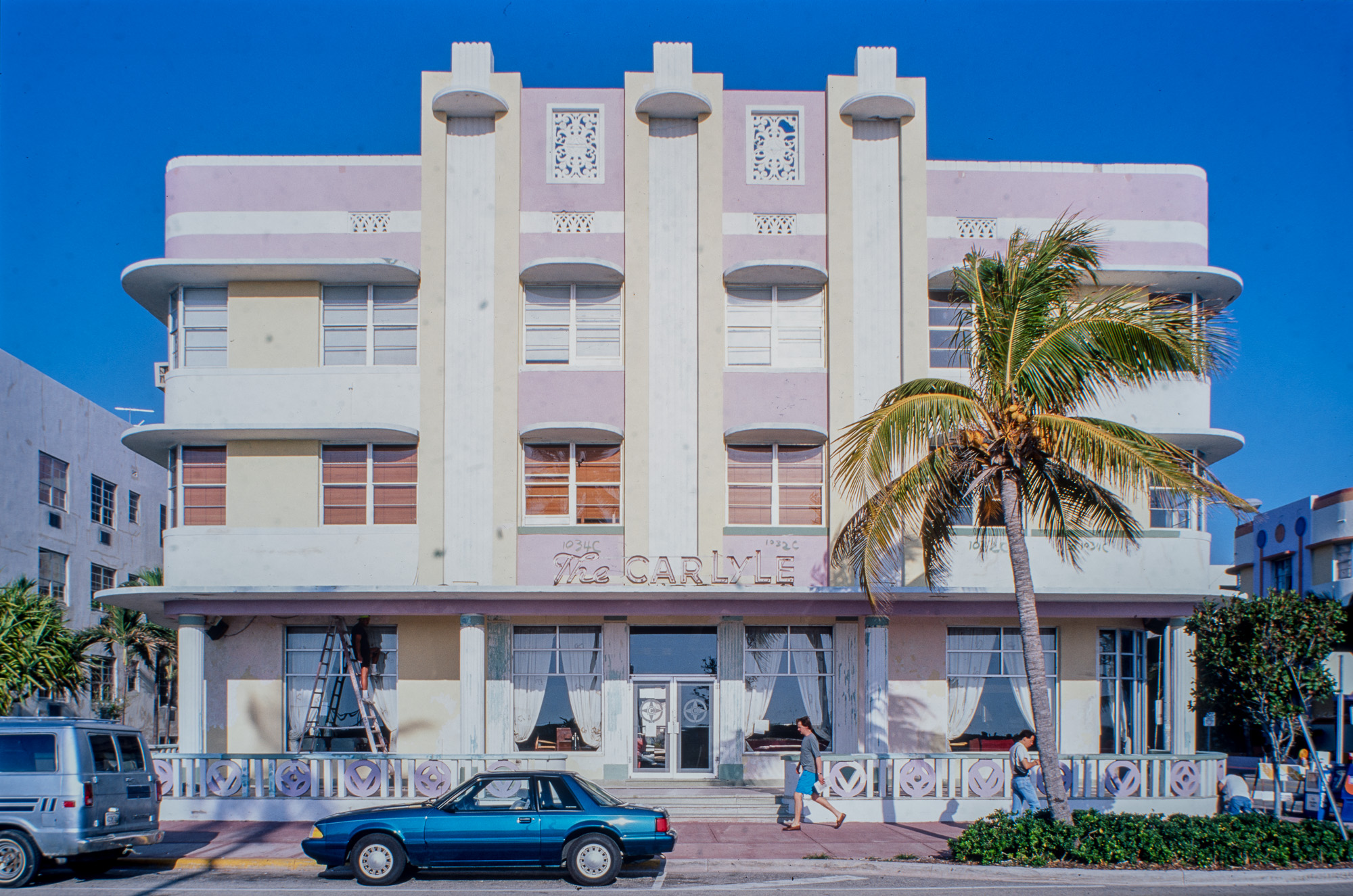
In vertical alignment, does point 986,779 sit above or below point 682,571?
below

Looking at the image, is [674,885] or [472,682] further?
[472,682]

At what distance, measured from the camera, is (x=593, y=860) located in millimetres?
13273

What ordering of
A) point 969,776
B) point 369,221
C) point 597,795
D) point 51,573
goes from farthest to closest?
point 51,573, point 369,221, point 969,776, point 597,795

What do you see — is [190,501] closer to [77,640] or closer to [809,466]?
[77,640]

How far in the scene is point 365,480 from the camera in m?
21.0

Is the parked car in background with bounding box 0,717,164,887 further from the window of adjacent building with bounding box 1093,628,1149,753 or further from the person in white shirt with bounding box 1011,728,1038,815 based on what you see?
the window of adjacent building with bounding box 1093,628,1149,753

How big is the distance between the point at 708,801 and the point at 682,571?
404 centimetres

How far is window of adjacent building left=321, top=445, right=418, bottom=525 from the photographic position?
2095 centimetres

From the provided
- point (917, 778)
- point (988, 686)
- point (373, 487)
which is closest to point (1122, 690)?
point (988, 686)

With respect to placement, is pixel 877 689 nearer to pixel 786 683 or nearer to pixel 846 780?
pixel 786 683

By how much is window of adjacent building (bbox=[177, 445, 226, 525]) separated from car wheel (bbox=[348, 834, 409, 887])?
960 centimetres

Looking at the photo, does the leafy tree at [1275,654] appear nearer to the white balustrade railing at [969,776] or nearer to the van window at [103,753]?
the white balustrade railing at [969,776]

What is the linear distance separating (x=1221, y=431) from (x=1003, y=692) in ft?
21.1

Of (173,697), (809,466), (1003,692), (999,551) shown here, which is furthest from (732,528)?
(173,697)
